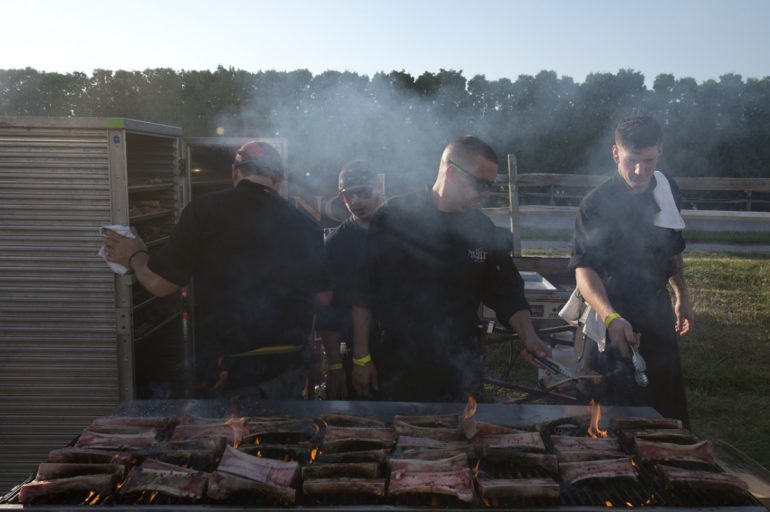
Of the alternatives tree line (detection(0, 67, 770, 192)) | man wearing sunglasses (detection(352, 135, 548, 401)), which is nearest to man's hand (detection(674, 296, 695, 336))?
man wearing sunglasses (detection(352, 135, 548, 401))

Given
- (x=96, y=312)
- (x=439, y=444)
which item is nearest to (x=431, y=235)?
(x=439, y=444)

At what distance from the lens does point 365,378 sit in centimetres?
356

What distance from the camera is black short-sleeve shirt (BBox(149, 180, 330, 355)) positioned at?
3.38 metres

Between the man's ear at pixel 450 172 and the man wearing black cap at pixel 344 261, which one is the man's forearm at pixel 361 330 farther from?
the man's ear at pixel 450 172

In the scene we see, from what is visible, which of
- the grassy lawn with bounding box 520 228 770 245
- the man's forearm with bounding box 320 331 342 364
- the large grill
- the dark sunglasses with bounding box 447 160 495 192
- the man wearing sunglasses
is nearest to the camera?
the large grill

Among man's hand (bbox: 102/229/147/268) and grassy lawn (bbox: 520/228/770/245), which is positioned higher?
man's hand (bbox: 102/229/147/268)

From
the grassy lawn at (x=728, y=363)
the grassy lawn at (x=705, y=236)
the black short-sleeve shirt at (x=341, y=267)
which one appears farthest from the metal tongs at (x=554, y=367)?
the grassy lawn at (x=705, y=236)

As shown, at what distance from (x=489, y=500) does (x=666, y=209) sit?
7.42 feet

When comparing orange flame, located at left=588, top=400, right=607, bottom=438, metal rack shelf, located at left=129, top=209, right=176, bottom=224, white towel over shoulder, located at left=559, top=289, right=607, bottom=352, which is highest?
metal rack shelf, located at left=129, top=209, right=176, bottom=224

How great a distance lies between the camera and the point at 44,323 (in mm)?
3803

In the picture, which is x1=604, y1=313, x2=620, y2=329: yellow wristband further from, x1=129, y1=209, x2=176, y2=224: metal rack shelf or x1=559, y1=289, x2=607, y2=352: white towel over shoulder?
x1=129, y1=209, x2=176, y2=224: metal rack shelf

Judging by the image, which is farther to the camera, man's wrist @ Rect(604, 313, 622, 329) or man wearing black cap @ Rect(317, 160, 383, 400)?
man wearing black cap @ Rect(317, 160, 383, 400)

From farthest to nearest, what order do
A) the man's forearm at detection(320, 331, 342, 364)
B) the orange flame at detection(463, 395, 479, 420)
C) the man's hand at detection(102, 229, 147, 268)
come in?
the man's forearm at detection(320, 331, 342, 364), the man's hand at detection(102, 229, 147, 268), the orange flame at detection(463, 395, 479, 420)

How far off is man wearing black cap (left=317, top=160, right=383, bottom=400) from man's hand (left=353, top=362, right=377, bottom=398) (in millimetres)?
771
